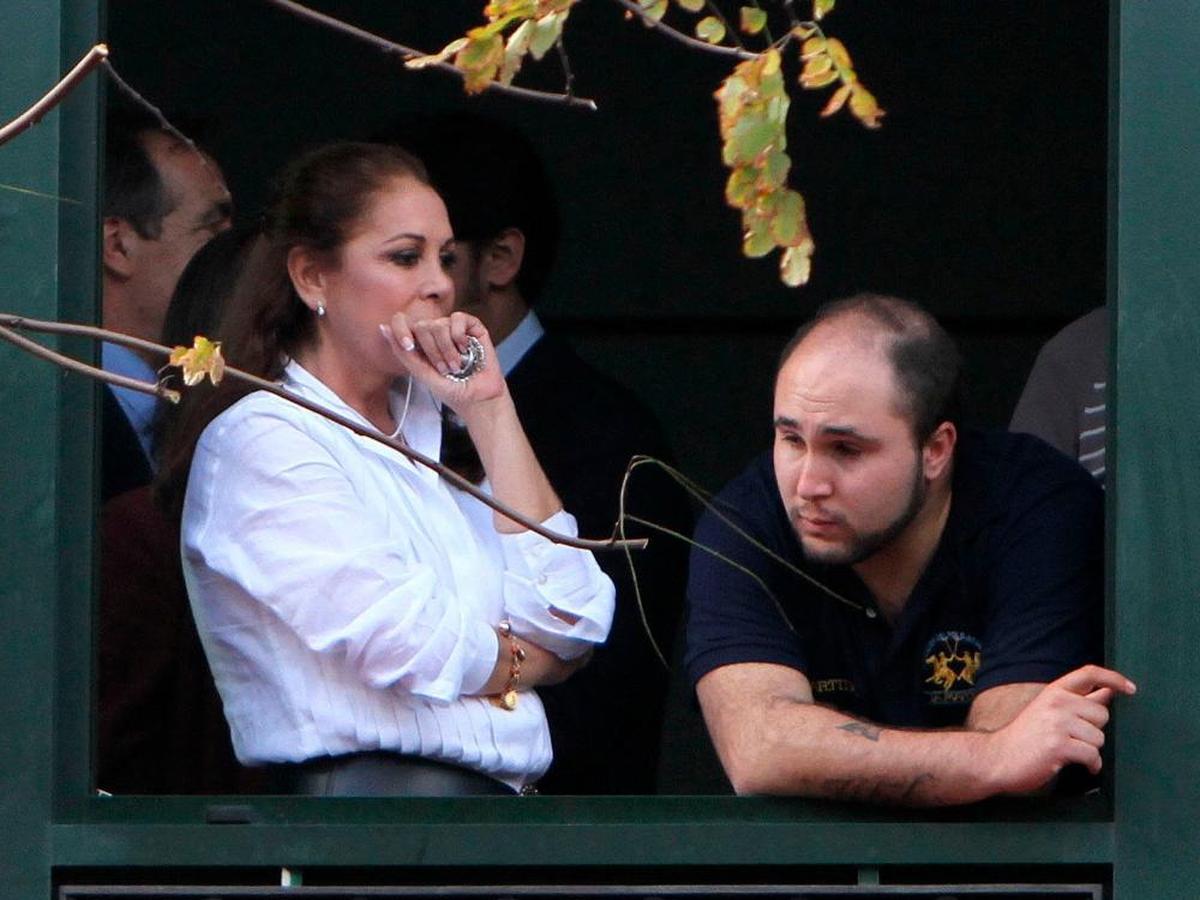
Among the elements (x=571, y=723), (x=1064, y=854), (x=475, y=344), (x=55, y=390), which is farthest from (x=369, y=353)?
(x=1064, y=854)

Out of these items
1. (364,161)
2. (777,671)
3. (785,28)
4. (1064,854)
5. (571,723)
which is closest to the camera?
(1064,854)

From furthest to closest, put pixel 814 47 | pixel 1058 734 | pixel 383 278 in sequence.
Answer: pixel 383 278 → pixel 1058 734 → pixel 814 47

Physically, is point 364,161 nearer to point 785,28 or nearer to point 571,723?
point 571,723

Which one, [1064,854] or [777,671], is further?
[777,671]

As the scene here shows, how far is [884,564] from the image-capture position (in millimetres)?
3896

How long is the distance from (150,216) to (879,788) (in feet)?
5.74

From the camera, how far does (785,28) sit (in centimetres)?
625

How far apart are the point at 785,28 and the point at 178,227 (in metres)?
2.14

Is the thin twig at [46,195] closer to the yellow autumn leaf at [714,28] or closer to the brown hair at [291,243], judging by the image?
the brown hair at [291,243]

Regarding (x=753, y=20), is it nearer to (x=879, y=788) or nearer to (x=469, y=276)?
(x=879, y=788)

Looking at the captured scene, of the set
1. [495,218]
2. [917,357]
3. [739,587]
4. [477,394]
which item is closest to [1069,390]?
[917,357]

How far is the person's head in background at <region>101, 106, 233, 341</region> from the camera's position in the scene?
4.47 meters

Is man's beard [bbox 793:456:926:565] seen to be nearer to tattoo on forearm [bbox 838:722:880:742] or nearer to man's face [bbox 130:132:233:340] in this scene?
tattoo on forearm [bbox 838:722:880:742]

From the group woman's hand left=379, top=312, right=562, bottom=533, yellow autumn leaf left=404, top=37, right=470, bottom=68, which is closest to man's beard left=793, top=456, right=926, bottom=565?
woman's hand left=379, top=312, right=562, bottom=533
